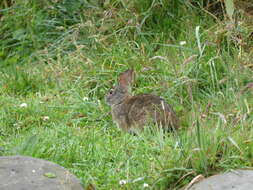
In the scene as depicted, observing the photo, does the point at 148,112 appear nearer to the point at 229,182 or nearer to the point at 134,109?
the point at 134,109

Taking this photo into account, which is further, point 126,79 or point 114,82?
point 114,82

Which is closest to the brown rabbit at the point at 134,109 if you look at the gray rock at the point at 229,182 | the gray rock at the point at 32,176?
the gray rock at the point at 229,182

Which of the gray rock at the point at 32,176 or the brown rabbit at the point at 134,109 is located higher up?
the gray rock at the point at 32,176

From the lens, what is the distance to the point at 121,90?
6574 mm

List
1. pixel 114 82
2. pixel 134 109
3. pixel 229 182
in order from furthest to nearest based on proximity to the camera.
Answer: pixel 114 82, pixel 134 109, pixel 229 182

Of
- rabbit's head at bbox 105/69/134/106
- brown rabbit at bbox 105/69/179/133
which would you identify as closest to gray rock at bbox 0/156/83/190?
brown rabbit at bbox 105/69/179/133

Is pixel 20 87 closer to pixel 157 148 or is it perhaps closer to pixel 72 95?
pixel 72 95

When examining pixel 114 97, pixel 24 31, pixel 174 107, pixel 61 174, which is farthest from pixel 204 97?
pixel 24 31

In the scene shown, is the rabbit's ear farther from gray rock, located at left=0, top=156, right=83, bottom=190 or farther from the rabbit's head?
gray rock, located at left=0, top=156, right=83, bottom=190

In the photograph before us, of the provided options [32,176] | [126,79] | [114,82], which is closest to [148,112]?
[126,79]

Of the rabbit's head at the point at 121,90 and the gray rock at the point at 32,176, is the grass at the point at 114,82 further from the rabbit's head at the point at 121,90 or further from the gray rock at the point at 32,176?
the gray rock at the point at 32,176

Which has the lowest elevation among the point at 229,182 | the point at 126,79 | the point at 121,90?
the point at 121,90

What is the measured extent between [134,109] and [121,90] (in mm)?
536

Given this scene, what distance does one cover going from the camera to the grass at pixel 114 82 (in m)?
4.59
